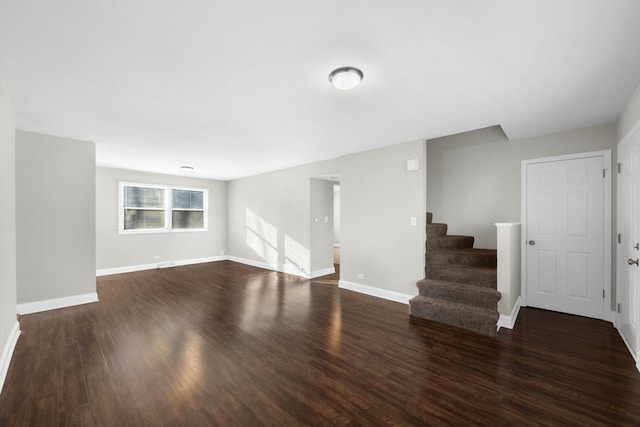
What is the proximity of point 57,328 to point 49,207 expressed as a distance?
67.8 inches

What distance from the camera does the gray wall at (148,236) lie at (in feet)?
19.7

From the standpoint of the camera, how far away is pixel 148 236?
6641 mm

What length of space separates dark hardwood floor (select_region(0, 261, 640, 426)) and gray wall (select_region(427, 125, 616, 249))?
4.71ft

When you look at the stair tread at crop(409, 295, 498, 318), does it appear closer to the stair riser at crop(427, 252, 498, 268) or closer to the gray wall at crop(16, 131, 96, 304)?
the stair riser at crop(427, 252, 498, 268)

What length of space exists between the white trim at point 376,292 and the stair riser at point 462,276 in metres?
0.49

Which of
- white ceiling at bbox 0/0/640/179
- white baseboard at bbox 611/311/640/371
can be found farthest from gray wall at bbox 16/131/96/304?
white baseboard at bbox 611/311/640/371

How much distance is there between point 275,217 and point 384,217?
303 centimetres

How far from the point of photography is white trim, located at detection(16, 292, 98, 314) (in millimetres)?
3586

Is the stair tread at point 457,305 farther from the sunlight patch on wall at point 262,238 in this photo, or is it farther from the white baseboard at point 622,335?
the sunlight patch on wall at point 262,238

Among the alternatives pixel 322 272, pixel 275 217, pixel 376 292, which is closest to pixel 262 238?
pixel 275 217

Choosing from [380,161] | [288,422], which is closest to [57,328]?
[288,422]

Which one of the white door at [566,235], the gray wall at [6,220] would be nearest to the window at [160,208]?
the gray wall at [6,220]

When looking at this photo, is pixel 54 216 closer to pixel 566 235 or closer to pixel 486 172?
pixel 486 172

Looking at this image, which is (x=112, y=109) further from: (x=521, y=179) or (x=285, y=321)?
(x=521, y=179)
